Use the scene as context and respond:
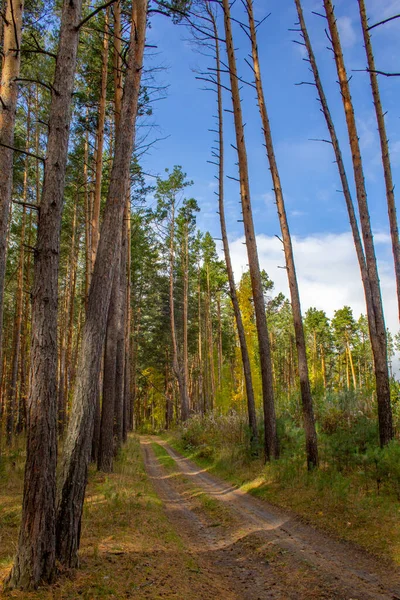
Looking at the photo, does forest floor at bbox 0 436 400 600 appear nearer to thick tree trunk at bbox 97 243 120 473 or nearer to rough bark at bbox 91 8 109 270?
thick tree trunk at bbox 97 243 120 473

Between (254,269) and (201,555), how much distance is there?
8.75 m

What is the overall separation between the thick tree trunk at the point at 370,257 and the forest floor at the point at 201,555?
336 cm

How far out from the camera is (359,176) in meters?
10.5

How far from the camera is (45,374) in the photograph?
453 cm

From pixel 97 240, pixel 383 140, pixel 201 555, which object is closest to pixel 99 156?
pixel 97 240

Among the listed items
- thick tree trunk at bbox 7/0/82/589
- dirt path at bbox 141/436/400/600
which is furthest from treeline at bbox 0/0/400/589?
dirt path at bbox 141/436/400/600

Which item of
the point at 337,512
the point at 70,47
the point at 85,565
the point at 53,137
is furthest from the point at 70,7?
the point at 337,512

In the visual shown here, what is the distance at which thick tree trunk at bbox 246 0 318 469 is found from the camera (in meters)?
10.5

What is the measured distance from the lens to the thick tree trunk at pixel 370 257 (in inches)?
370

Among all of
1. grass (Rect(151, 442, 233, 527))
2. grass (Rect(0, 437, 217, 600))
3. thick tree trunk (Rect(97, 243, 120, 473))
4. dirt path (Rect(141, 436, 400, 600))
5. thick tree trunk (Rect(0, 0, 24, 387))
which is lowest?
grass (Rect(151, 442, 233, 527))

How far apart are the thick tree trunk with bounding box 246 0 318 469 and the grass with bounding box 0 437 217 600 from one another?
410cm

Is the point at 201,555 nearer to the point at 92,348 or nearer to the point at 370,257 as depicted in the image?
the point at 92,348

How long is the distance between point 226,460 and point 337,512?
24.6 ft

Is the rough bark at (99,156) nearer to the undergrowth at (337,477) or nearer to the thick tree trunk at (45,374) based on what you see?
the thick tree trunk at (45,374)
